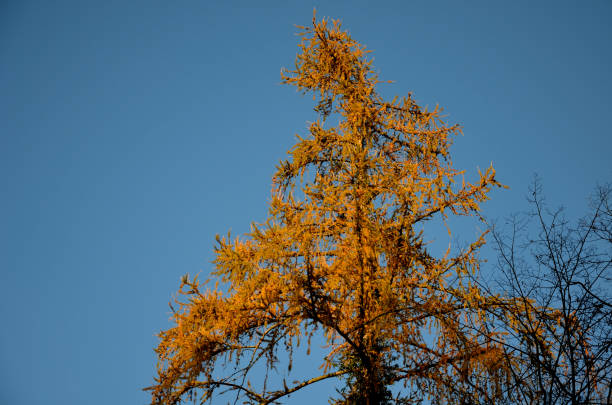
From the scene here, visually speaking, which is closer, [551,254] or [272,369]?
[551,254]

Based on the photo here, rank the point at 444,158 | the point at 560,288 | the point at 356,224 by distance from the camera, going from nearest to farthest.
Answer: the point at 560,288 < the point at 356,224 < the point at 444,158

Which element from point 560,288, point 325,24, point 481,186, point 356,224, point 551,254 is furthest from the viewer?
point 325,24

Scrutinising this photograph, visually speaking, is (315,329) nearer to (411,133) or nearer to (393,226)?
(393,226)

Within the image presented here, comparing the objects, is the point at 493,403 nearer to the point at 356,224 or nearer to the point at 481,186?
the point at 356,224

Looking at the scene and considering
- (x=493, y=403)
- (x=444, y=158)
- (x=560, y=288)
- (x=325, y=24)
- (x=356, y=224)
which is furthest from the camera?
(x=325, y=24)

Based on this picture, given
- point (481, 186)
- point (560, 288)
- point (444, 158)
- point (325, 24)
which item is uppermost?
point (325, 24)

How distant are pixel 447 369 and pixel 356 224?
1767 millimetres

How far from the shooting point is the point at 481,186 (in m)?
5.27

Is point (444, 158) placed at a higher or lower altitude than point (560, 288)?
higher

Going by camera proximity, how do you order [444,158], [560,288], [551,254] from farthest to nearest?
[444,158]
[551,254]
[560,288]

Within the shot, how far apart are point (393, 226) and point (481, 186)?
1.31m

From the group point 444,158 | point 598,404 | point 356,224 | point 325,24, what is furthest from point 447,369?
point 325,24

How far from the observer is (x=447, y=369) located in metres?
4.34

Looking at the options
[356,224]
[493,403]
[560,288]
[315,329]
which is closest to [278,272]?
[315,329]
